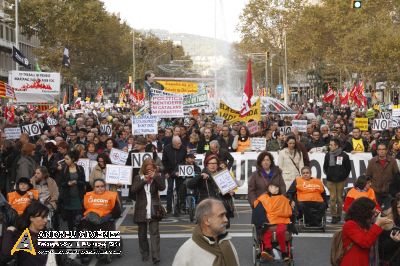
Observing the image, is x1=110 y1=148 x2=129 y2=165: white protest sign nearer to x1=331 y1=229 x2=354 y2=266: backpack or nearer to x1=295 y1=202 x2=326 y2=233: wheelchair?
x1=295 y1=202 x2=326 y2=233: wheelchair

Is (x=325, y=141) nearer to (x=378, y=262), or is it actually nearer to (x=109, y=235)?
(x=109, y=235)

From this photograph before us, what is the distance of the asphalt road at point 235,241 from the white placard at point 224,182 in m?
0.96

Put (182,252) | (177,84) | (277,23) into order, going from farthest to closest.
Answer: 1. (277,23)
2. (177,84)
3. (182,252)

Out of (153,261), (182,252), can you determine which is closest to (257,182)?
(153,261)

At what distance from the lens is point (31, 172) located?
51.4 feet

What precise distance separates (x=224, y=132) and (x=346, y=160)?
18.9ft

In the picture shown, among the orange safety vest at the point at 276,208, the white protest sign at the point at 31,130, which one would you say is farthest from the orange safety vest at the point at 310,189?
the white protest sign at the point at 31,130

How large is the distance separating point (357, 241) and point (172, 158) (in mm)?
10338

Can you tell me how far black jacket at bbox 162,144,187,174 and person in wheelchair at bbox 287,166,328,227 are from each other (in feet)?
12.5

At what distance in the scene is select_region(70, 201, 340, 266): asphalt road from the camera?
41.5 ft

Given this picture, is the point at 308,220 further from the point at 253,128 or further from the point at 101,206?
the point at 253,128

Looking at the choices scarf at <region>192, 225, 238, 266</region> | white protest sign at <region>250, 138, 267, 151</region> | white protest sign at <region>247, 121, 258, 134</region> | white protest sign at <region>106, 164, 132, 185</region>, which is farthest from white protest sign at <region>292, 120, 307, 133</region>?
scarf at <region>192, 225, 238, 266</region>

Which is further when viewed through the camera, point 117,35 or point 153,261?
point 117,35

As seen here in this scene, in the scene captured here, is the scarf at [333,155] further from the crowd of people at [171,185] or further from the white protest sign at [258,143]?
the white protest sign at [258,143]
